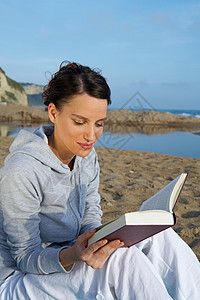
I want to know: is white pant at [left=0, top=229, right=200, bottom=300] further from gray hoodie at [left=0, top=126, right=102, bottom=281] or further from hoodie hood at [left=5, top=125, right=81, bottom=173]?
hoodie hood at [left=5, top=125, right=81, bottom=173]

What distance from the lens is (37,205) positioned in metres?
1.33

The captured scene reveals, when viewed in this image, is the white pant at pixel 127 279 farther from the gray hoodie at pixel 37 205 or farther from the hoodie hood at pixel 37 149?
the hoodie hood at pixel 37 149

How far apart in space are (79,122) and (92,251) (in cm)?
59

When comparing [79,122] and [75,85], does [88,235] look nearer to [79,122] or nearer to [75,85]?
[79,122]

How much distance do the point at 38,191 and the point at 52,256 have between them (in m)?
0.29

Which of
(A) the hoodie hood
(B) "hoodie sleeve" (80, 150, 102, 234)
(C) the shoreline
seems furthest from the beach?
(A) the hoodie hood

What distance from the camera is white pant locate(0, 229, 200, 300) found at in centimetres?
117

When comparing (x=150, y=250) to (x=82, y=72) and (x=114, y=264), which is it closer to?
(x=114, y=264)

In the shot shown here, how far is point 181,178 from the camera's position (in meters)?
1.18

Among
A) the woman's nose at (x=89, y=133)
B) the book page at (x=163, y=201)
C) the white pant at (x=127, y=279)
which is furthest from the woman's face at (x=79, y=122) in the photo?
the white pant at (x=127, y=279)

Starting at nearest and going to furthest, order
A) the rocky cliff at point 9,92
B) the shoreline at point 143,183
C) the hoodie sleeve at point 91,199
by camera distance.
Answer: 1. the hoodie sleeve at point 91,199
2. the shoreline at point 143,183
3. the rocky cliff at point 9,92

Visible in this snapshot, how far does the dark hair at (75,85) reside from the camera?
1400mm

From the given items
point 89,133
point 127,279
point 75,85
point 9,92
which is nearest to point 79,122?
point 89,133

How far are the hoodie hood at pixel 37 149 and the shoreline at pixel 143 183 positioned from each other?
141cm
